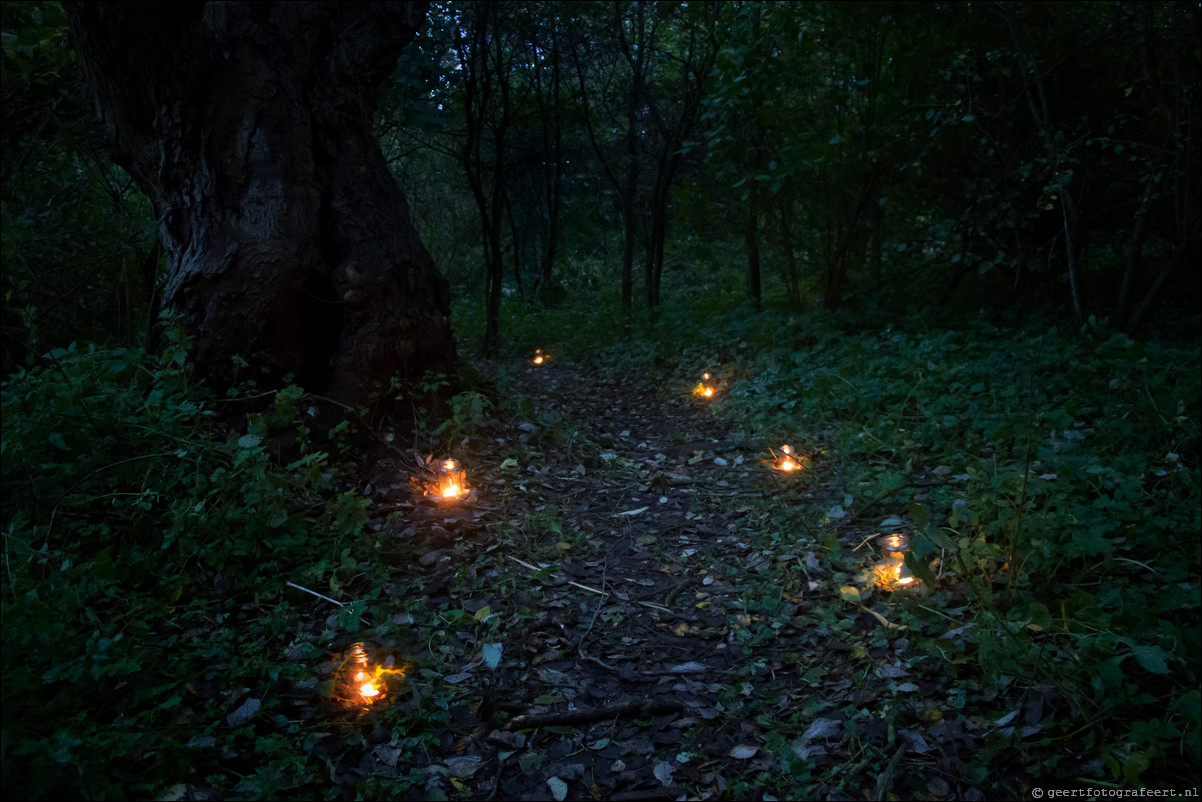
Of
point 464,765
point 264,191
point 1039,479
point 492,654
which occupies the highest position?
point 264,191

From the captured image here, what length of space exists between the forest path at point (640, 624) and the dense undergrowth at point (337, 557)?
0.24 meters

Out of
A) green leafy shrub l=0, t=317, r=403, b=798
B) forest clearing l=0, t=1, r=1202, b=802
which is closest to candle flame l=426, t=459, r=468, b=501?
forest clearing l=0, t=1, r=1202, b=802

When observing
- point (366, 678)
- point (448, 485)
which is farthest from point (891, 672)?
point (448, 485)

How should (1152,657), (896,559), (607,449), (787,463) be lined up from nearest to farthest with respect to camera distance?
(1152,657), (896,559), (787,463), (607,449)

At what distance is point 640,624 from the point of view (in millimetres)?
3045

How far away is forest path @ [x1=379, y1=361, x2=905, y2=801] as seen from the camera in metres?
2.26

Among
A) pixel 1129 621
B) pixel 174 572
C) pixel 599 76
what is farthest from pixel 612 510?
pixel 599 76

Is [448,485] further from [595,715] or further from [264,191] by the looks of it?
[264,191]

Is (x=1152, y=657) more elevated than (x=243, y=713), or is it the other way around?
(x=1152, y=657)

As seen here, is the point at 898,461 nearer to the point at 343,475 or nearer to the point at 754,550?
the point at 754,550

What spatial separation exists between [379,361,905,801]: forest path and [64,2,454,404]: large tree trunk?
3.60 feet

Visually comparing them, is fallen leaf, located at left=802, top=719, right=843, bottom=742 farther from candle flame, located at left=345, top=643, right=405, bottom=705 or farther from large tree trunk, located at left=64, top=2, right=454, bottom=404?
large tree trunk, located at left=64, top=2, right=454, bottom=404

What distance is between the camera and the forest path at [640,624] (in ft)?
7.41

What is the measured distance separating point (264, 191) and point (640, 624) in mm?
3260
